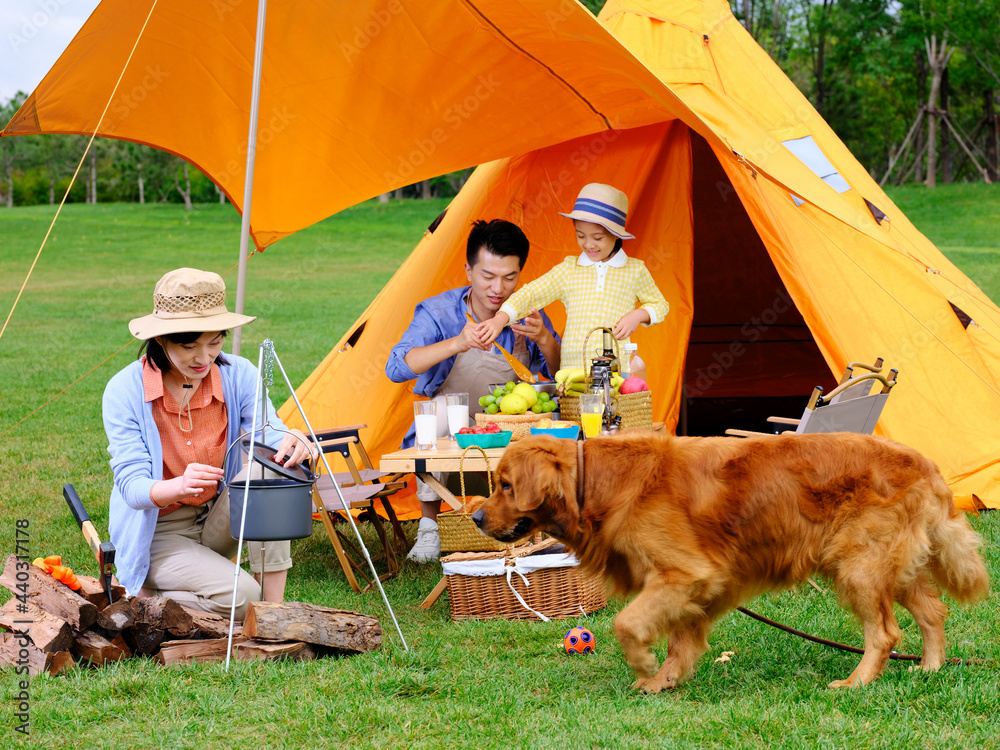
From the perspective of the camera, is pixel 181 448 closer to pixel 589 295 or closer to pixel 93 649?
pixel 93 649

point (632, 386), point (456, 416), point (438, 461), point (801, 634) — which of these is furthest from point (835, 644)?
point (456, 416)

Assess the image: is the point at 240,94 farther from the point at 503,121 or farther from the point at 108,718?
Result: the point at 108,718

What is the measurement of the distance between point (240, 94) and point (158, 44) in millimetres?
632

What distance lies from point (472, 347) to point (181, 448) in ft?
5.67

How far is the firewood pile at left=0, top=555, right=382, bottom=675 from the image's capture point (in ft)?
11.2

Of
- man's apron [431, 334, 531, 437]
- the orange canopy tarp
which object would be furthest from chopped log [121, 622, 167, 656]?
the orange canopy tarp

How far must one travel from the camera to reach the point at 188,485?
329cm

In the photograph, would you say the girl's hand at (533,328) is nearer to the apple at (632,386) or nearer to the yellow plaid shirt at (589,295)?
the yellow plaid shirt at (589,295)

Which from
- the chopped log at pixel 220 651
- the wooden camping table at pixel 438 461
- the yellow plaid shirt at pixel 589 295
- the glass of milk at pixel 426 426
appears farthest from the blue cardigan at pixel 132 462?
the yellow plaid shirt at pixel 589 295

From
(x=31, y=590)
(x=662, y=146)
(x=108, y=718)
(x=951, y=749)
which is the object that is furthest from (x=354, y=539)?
(x=951, y=749)

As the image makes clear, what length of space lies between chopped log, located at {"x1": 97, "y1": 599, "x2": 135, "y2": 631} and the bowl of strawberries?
4.39 feet

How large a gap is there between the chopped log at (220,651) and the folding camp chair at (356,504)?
0.83m

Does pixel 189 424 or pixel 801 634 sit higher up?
pixel 189 424

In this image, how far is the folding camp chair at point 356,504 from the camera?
471cm
